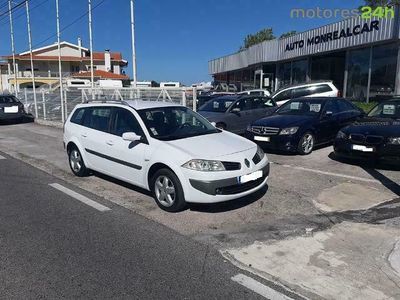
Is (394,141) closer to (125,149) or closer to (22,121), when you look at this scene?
(125,149)

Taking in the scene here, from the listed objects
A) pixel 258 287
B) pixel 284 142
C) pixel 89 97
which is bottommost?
pixel 258 287

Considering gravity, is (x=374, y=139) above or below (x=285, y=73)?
below

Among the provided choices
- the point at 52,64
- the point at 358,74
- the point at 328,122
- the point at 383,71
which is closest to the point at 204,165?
the point at 328,122

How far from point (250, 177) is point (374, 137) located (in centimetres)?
366

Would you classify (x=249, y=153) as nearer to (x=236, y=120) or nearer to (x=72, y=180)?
(x=72, y=180)

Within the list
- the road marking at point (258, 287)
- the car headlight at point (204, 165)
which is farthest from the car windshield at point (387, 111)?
the road marking at point (258, 287)

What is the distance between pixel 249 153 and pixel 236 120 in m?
6.44

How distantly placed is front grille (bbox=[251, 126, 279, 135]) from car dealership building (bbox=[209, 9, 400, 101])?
34.0 ft

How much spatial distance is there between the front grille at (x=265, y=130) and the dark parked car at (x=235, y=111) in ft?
6.50

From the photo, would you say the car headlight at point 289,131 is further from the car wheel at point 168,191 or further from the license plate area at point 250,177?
the car wheel at point 168,191

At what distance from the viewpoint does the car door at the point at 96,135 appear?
6.68 m

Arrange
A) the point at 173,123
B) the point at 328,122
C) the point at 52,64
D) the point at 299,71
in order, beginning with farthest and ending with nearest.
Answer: the point at 52,64 < the point at 299,71 < the point at 328,122 < the point at 173,123

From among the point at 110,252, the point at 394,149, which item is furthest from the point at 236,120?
the point at 110,252

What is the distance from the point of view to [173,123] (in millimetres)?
6277
